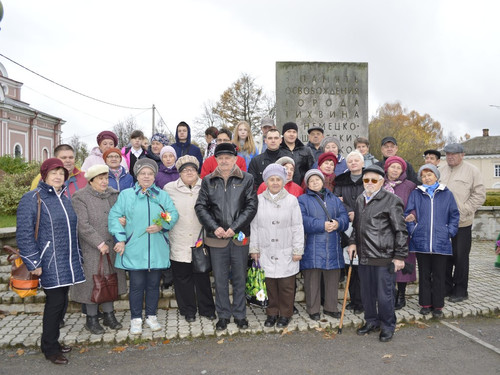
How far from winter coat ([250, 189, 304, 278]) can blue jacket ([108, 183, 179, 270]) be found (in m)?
1.04

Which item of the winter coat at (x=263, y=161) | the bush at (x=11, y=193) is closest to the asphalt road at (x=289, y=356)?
the winter coat at (x=263, y=161)

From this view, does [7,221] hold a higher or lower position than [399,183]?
lower

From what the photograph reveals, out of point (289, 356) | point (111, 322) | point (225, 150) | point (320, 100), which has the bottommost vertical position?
point (289, 356)

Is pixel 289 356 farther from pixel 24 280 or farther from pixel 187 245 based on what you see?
pixel 24 280

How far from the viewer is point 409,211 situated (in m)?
4.93

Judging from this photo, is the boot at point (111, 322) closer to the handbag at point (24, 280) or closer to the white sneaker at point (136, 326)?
the white sneaker at point (136, 326)

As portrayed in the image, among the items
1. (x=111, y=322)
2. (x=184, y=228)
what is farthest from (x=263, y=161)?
(x=111, y=322)

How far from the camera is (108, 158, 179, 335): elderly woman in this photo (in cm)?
430

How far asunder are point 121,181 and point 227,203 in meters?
1.71

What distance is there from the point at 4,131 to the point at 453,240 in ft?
140

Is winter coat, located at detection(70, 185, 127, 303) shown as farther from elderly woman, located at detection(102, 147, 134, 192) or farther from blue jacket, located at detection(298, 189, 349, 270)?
blue jacket, located at detection(298, 189, 349, 270)

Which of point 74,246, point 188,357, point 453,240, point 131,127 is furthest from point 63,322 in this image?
point 131,127

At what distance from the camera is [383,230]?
4.27 meters

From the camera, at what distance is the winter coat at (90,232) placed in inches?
166
